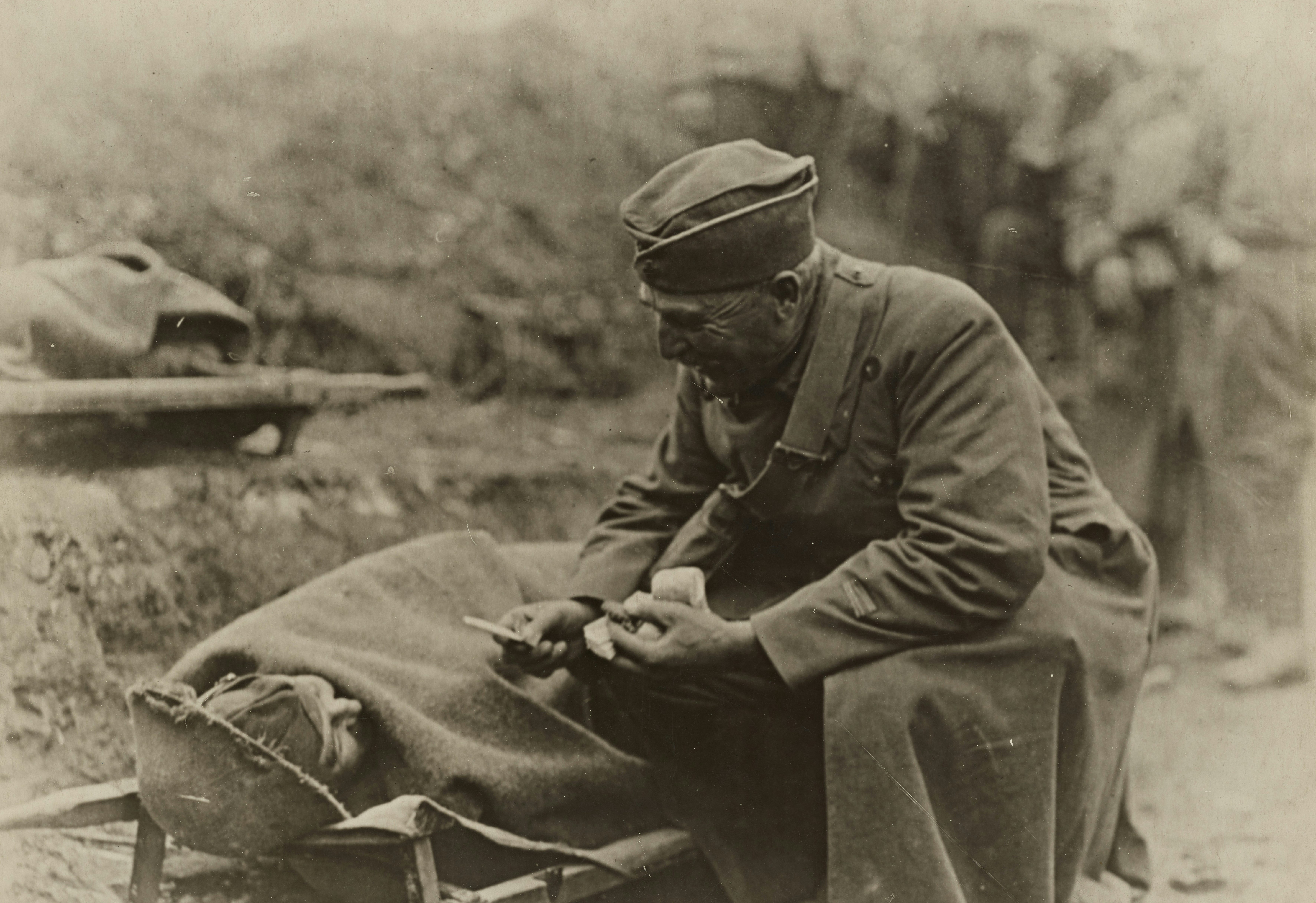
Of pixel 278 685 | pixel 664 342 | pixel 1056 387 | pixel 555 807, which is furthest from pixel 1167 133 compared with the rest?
pixel 278 685

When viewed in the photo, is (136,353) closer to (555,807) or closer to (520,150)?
(520,150)

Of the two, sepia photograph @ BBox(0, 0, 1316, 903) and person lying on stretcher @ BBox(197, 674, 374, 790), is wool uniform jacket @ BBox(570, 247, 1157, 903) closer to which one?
sepia photograph @ BBox(0, 0, 1316, 903)

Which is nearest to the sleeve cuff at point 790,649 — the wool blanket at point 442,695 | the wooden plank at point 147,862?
the wool blanket at point 442,695

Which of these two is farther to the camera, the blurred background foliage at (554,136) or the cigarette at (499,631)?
the blurred background foliage at (554,136)

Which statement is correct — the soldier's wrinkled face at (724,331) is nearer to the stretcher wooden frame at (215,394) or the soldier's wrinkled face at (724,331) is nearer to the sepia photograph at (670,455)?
the sepia photograph at (670,455)

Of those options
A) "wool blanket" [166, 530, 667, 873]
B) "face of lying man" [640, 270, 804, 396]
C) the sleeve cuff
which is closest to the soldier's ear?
"face of lying man" [640, 270, 804, 396]

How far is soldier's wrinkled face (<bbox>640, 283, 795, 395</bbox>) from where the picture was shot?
2.66 meters

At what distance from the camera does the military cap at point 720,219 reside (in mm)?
2600

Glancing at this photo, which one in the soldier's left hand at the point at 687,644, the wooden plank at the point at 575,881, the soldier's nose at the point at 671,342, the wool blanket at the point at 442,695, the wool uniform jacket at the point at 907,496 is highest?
the soldier's nose at the point at 671,342

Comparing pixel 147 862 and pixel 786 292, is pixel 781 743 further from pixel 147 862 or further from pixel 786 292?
pixel 147 862

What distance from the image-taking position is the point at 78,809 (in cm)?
264

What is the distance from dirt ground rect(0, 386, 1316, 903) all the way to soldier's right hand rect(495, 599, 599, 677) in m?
0.62

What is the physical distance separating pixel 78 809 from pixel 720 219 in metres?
1.63

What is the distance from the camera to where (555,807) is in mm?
2791
